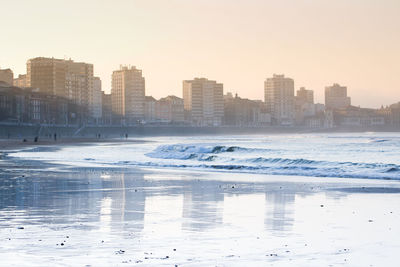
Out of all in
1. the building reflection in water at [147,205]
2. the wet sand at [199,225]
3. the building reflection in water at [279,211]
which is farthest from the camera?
the building reflection in water at [147,205]

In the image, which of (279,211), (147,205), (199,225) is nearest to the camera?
(199,225)

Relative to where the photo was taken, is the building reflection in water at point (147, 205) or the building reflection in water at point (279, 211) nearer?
the building reflection in water at point (279, 211)

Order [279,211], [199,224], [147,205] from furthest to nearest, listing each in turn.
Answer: [147,205], [279,211], [199,224]

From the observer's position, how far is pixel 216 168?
40312 mm

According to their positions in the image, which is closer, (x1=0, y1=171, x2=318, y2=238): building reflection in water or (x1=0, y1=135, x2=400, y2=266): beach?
(x1=0, y1=135, x2=400, y2=266): beach

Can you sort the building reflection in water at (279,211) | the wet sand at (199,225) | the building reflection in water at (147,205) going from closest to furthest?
1. the wet sand at (199,225)
2. the building reflection in water at (279,211)
3. the building reflection in water at (147,205)

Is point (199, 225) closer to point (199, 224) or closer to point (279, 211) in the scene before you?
point (199, 224)

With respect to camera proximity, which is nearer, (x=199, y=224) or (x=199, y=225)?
(x=199, y=225)


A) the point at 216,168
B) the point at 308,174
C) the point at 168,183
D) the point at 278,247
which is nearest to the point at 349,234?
the point at 278,247

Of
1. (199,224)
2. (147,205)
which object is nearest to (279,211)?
(199,224)

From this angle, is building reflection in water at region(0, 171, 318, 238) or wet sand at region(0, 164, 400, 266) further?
building reflection in water at region(0, 171, 318, 238)

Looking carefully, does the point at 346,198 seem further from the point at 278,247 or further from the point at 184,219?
the point at 278,247

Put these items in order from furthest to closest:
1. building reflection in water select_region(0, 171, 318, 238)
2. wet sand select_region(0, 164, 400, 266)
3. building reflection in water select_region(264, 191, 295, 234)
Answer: building reflection in water select_region(0, 171, 318, 238), building reflection in water select_region(264, 191, 295, 234), wet sand select_region(0, 164, 400, 266)

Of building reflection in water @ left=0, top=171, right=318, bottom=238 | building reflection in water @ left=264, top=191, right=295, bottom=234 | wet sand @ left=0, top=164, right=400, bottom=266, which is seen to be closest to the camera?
wet sand @ left=0, top=164, right=400, bottom=266
